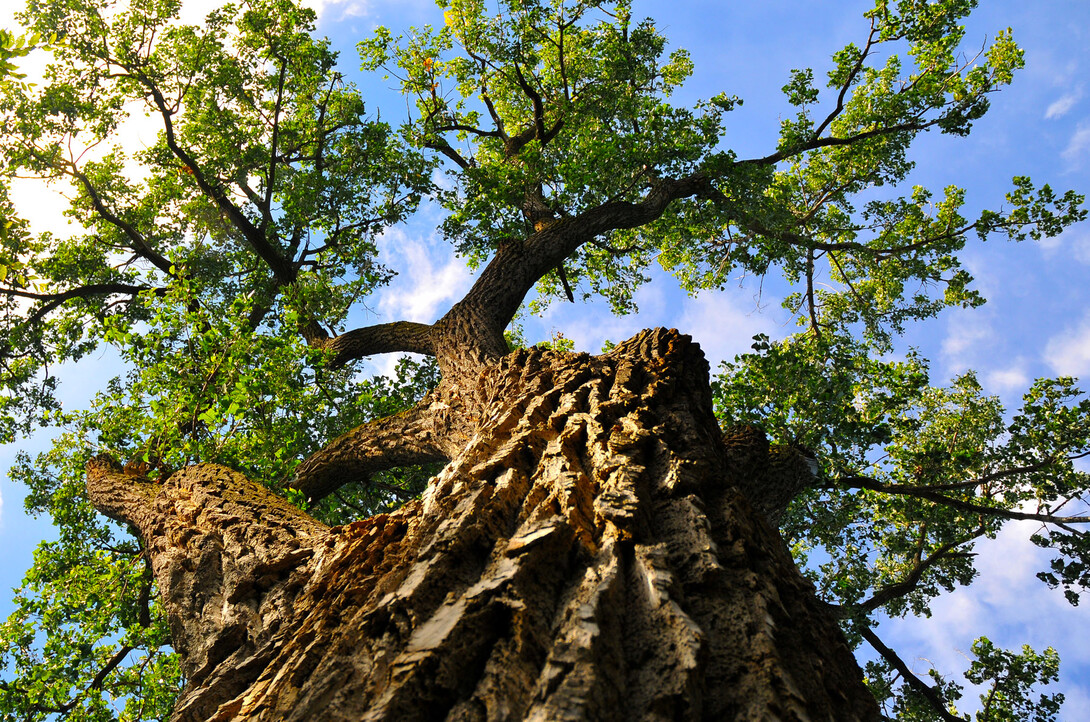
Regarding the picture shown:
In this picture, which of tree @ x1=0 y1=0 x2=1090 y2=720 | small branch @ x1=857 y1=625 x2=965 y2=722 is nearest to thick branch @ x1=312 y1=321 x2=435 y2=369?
tree @ x1=0 y1=0 x2=1090 y2=720

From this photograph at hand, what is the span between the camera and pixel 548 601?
1.83 metres

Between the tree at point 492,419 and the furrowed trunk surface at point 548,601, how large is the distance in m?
0.01

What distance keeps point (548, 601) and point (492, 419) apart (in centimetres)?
216

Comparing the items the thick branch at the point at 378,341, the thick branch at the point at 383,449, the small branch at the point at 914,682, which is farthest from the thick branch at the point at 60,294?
the small branch at the point at 914,682

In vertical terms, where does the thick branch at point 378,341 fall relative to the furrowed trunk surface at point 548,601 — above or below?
above

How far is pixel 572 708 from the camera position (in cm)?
133

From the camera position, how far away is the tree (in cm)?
187

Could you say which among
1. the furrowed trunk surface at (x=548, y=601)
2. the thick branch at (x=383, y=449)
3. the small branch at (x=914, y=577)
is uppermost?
the small branch at (x=914, y=577)

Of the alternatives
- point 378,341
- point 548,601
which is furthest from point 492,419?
point 378,341

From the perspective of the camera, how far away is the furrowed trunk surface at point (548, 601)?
1526 millimetres

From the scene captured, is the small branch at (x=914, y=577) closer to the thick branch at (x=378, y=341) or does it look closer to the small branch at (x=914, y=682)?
the small branch at (x=914, y=682)

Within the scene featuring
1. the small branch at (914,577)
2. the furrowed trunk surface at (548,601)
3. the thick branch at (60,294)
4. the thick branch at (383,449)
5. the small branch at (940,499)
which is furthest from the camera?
the thick branch at (60,294)

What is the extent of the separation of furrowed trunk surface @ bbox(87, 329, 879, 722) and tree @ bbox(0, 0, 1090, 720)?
14 millimetres

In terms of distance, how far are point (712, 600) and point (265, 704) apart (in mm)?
1436
